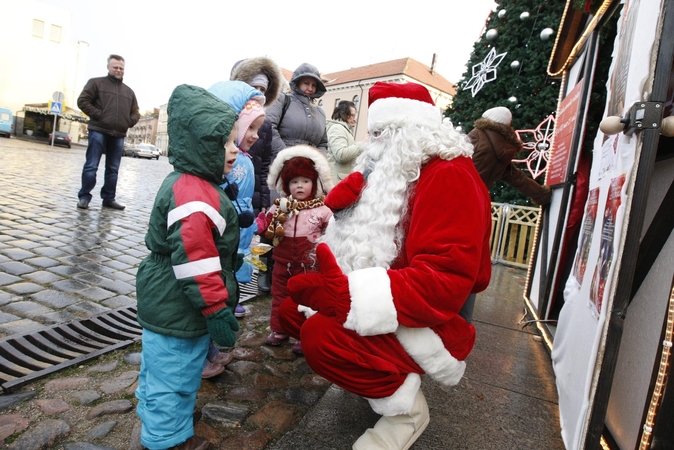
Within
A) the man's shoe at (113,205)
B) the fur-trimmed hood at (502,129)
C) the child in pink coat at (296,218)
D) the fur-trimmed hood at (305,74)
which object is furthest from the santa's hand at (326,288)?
the man's shoe at (113,205)

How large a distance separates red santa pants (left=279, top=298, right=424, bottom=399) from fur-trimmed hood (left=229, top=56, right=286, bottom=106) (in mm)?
2391

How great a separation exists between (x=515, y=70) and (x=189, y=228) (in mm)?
7804

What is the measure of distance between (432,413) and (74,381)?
1899 millimetres

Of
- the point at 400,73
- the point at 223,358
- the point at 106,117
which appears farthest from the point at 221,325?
the point at 400,73

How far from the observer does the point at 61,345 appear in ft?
8.21

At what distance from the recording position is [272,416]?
212cm

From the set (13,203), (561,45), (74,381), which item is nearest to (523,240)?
(561,45)

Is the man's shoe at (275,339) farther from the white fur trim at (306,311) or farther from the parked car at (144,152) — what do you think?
the parked car at (144,152)

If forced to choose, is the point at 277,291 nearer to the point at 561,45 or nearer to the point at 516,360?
the point at 516,360

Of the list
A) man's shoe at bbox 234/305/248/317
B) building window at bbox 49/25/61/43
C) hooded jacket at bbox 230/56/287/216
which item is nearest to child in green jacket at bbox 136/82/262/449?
man's shoe at bbox 234/305/248/317

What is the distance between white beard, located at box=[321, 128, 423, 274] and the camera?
1.85m

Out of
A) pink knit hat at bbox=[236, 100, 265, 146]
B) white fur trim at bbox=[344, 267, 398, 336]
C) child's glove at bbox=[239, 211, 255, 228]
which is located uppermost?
pink knit hat at bbox=[236, 100, 265, 146]

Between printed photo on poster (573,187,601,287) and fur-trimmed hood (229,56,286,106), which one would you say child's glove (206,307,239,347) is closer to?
printed photo on poster (573,187,601,287)

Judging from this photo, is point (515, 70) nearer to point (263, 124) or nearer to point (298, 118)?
point (298, 118)
